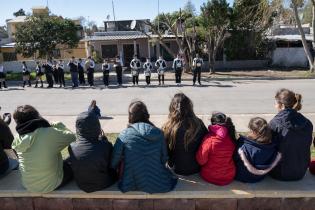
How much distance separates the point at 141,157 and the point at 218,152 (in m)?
0.93

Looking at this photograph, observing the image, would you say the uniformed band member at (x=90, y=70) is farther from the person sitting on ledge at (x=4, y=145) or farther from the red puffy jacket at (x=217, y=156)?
the red puffy jacket at (x=217, y=156)

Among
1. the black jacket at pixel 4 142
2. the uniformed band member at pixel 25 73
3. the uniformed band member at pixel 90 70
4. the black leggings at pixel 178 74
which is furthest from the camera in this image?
the uniformed band member at pixel 25 73

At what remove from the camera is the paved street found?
11445mm

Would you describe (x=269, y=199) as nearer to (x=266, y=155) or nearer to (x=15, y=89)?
(x=266, y=155)

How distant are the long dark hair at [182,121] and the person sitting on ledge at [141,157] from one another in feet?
0.97

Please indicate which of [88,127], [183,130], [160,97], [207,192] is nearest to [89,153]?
[88,127]

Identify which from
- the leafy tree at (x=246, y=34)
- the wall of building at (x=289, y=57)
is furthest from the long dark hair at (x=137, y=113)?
the wall of building at (x=289, y=57)

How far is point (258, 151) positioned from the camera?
436cm

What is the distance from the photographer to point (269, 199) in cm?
440

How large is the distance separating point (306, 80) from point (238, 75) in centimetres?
418

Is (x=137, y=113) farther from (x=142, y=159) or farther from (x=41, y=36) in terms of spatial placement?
(x=41, y=36)

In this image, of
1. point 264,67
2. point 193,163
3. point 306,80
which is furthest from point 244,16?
point 193,163

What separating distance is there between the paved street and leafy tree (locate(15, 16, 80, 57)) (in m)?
5.64

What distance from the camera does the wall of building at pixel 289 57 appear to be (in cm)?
2639
